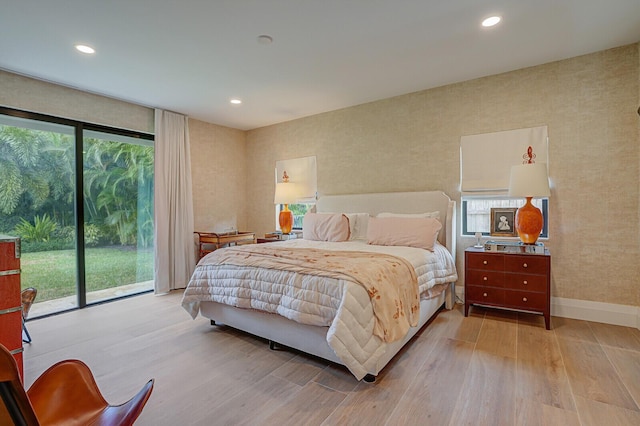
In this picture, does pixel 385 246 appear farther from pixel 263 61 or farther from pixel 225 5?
pixel 225 5

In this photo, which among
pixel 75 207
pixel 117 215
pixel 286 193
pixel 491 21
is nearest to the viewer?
pixel 491 21

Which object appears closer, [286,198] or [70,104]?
[70,104]

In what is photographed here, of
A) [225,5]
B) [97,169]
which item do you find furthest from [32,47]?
[225,5]

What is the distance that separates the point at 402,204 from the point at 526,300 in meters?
1.64

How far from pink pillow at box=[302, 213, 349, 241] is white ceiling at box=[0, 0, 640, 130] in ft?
5.27

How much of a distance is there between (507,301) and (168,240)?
170 inches

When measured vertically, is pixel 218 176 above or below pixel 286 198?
above

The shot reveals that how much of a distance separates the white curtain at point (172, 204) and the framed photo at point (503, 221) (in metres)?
4.14

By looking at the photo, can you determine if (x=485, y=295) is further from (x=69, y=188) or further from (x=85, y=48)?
(x=69, y=188)

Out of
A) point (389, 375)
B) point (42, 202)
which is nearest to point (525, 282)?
point (389, 375)

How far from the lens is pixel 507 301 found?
3027 millimetres

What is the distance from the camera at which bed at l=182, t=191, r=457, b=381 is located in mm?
1944

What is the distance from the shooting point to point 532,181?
2.91 meters

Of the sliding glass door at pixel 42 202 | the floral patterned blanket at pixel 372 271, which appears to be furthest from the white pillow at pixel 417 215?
the sliding glass door at pixel 42 202
